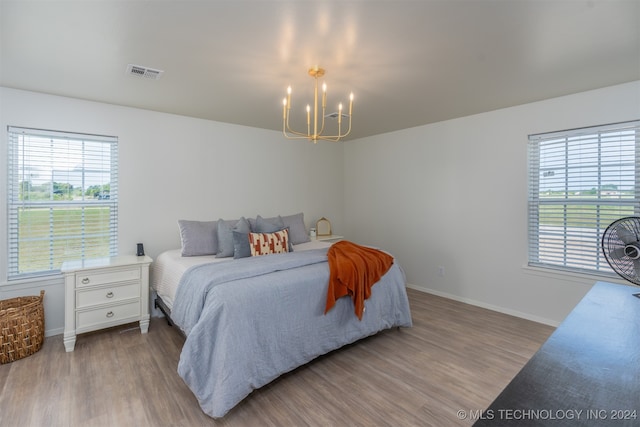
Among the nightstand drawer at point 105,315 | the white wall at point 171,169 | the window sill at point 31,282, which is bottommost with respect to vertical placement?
the nightstand drawer at point 105,315

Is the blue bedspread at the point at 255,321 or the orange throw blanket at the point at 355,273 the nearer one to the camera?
the blue bedspread at the point at 255,321

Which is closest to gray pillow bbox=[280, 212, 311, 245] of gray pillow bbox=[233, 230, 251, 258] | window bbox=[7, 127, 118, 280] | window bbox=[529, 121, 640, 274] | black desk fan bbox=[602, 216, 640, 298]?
gray pillow bbox=[233, 230, 251, 258]

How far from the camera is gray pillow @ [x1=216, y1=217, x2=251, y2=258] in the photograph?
329 cm

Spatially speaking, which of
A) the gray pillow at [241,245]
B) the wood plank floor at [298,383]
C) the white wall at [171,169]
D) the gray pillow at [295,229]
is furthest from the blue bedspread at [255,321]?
the white wall at [171,169]

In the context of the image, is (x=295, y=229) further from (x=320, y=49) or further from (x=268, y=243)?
(x=320, y=49)

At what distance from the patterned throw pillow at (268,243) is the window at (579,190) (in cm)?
276

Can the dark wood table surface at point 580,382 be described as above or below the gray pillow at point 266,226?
below

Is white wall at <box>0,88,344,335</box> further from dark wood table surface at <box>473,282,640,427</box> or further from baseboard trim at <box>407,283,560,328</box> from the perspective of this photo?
dark wood table surface at <box>473,282,640,427</box>

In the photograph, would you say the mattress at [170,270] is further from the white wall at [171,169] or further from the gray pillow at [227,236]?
the white wall at [171,169]

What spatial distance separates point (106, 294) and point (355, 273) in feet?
7.54

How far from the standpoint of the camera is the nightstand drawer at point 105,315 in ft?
8.91

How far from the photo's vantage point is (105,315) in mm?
2830

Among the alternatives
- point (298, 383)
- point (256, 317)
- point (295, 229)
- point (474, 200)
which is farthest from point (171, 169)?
point (474, 200)

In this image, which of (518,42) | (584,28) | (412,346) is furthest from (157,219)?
(584,28)
